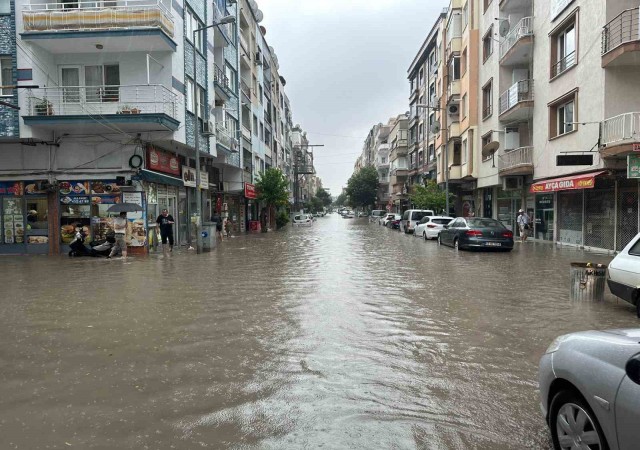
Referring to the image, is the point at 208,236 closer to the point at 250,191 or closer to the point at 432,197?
the point at 250,191

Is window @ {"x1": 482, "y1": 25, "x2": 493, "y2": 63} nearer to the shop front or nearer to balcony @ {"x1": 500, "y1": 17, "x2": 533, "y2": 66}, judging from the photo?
balcony @ {"x1": 500, "y1": 17, "x2": 533, "y2": 66}

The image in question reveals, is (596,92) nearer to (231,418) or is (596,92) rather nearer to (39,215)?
(231,418)

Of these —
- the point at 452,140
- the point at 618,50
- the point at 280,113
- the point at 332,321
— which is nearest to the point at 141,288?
the point at 332,321

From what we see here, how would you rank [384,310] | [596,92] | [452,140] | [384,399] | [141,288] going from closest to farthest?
[384,399] → [384,310] → [141,288] → [596,92] → [452,140]

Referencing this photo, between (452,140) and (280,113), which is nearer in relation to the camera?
(452,140)

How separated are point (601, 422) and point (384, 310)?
539 centimetres

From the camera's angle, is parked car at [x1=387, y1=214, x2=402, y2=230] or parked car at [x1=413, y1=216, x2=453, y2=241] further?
parked car at [x1=387, y1=214, x2=402, y2=230]

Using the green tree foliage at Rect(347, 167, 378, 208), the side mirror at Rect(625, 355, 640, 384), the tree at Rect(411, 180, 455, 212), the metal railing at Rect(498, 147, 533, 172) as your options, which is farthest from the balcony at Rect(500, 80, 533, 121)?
the green tree foliage at Rect(347, 167, 378, 208)

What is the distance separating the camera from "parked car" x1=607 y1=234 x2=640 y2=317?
7.17m

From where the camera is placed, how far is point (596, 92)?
57.6 feet

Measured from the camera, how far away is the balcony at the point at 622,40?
15.6 m

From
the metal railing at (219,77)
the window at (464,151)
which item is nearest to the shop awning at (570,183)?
the window at (464,151)

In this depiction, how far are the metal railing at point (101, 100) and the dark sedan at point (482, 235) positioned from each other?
42.2 feet

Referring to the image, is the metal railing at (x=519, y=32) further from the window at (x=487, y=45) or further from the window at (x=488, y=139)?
the window at (x=488, y=139)
